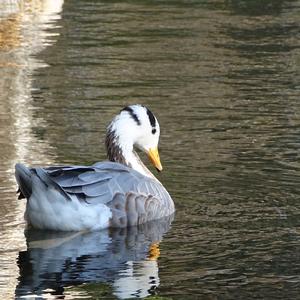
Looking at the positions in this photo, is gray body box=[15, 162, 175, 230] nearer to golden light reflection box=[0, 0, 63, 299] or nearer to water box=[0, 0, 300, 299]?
water box=[0, 0, 300, 299]

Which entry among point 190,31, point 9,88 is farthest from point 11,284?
point 190,31

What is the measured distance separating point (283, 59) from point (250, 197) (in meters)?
9.27

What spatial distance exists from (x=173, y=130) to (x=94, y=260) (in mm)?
5405

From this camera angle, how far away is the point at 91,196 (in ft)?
38.3

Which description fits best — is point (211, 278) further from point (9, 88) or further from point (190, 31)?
point (190, 31)

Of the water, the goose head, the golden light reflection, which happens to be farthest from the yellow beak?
the golden light reflection

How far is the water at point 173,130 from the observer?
10297 millimetres

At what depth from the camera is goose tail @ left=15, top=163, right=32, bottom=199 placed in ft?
37.7

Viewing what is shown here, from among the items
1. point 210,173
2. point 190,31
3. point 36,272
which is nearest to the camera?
point 36,272

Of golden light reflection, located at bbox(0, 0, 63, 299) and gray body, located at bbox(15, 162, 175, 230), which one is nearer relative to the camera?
golden light reflection, located at bbox(0, 0, 63, 299)

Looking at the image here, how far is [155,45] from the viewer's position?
23.0m

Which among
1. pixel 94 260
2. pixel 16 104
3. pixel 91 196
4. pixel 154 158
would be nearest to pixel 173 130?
pixel 16 104

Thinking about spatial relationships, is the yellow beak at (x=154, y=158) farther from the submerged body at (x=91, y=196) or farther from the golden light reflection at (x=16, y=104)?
the golden light reflection at (x=16, y=104)

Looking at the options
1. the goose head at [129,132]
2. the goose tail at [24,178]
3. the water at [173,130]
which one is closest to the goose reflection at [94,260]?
the water at [173,130]
